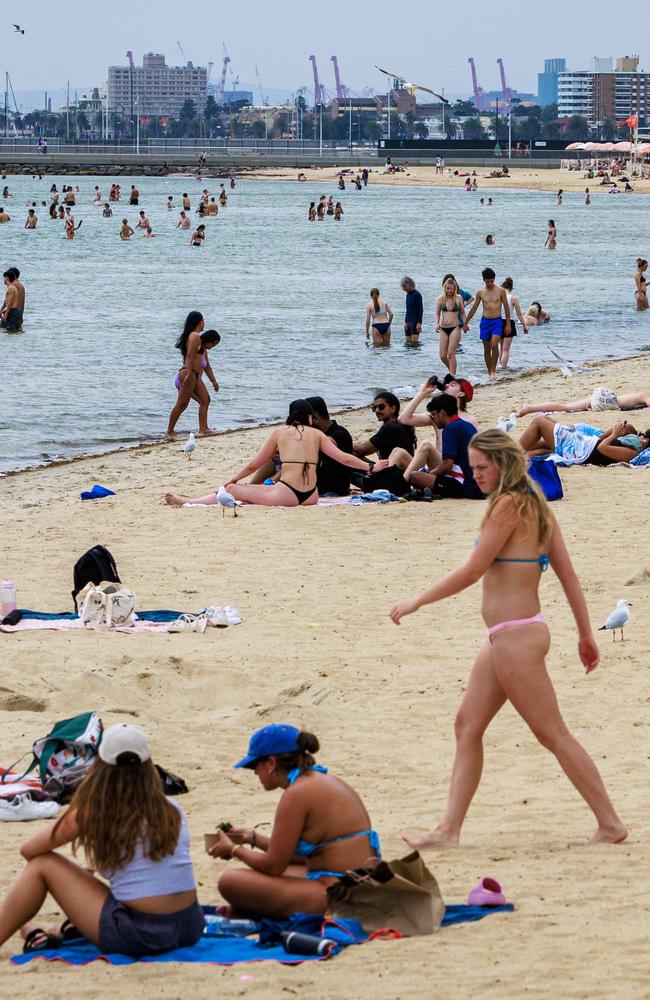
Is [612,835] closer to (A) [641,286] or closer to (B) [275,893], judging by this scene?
(B) [275,893]

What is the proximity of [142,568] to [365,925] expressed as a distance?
5.47 m

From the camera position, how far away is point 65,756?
6.16m

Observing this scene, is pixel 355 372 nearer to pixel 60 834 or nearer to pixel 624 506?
pixel 624 506

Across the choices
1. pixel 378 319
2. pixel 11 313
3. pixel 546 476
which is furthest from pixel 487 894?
pixel 11 313

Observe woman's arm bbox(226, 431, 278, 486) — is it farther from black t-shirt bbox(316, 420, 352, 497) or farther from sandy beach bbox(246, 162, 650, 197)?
sandy beach bbox(246, 162, 650, 197)

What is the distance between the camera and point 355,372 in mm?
22172

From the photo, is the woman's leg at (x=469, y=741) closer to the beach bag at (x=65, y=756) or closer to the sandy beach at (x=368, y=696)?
the sandy beach at (x=368, y=696)

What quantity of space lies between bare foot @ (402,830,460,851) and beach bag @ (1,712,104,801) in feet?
4.80

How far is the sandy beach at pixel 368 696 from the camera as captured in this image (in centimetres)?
436

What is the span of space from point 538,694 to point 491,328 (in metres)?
15.8

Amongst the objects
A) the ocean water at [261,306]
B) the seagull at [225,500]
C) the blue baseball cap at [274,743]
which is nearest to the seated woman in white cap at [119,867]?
the blue baseball cap at [274,743]

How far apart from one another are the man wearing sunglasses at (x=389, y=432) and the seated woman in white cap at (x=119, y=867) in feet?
24.9

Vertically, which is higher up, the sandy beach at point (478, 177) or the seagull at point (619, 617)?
the sandy beach at point (478, 177)

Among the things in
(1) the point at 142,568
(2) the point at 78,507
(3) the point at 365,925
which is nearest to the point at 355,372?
(2) the point at 78,507
